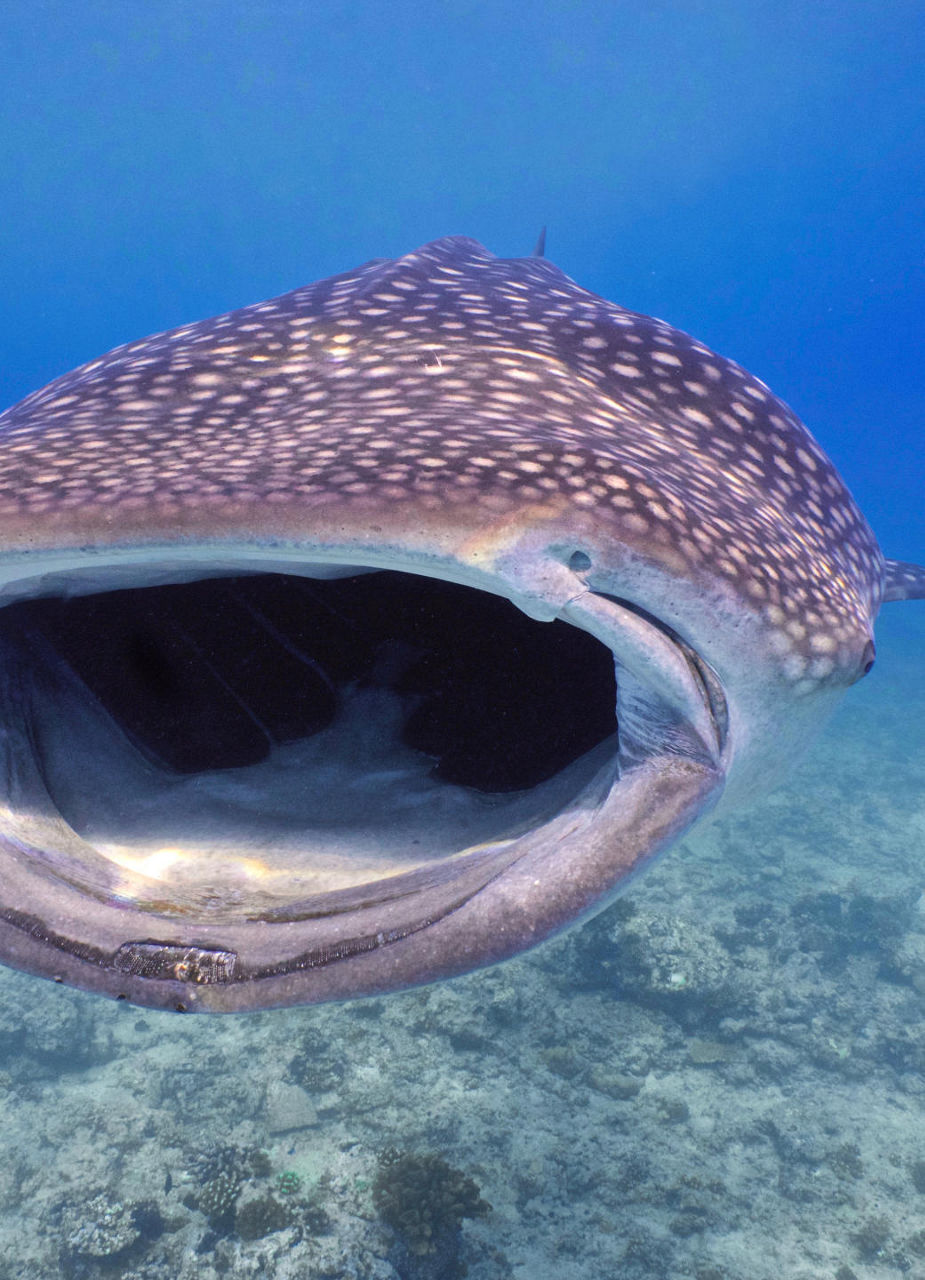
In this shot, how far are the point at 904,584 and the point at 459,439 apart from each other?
4.58 meters

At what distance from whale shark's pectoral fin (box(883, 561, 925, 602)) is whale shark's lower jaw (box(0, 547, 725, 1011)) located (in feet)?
10.1

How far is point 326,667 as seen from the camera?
11.0 feet

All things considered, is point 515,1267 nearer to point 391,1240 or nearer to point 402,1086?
point 391,1240

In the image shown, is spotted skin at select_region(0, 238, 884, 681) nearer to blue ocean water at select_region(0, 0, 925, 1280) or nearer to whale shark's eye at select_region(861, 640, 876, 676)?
whale shark's eye at select_region(861, 640, 876, 676)

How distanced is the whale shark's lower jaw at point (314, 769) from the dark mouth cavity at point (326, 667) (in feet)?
0.03

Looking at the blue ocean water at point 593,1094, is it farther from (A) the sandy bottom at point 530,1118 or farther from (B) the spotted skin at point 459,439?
(B) the spotted skin at point 459,439

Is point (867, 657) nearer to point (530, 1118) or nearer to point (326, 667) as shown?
point (326, 667)

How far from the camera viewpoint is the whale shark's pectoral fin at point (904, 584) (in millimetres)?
→ 5027

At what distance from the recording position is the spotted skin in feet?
4.83

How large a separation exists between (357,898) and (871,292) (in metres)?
152

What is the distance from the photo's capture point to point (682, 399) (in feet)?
9.75

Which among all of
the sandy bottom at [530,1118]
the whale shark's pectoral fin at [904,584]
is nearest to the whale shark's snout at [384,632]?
the whale shark's pectoral fin at [904,584]

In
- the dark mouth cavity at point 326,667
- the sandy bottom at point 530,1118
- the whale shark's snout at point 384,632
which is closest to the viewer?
the whale shark's snout at point 384,632

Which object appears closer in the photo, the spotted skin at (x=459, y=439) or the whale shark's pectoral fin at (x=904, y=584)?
the spotted skin at (x=459, y=439)
